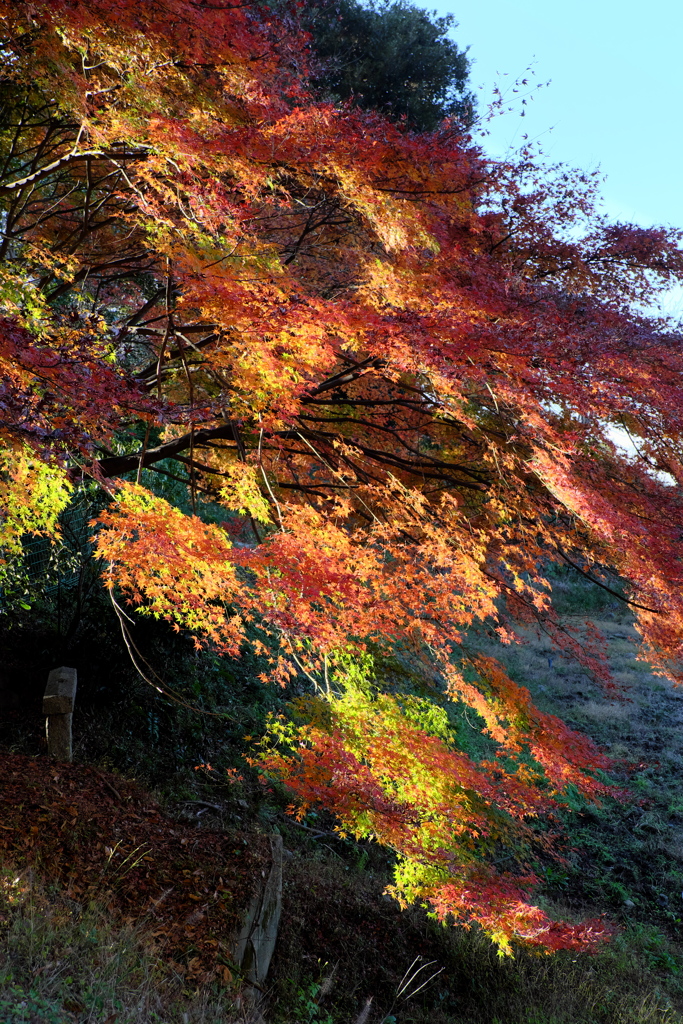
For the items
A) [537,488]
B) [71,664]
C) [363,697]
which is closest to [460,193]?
[537,488]

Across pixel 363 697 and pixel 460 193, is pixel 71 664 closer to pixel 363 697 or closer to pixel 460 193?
pixel 363 697

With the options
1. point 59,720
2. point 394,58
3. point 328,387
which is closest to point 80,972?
point 59,720

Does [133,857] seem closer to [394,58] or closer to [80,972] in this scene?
[80,972]

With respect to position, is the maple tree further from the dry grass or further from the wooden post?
the dry grass

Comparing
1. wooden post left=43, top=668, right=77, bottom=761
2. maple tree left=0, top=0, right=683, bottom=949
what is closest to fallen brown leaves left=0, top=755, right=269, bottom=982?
wooden post left=43, top=668, right=77, bottom=761

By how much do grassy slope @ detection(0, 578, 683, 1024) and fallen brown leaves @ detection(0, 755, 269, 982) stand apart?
8.1 inches

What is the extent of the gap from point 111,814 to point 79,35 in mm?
6340

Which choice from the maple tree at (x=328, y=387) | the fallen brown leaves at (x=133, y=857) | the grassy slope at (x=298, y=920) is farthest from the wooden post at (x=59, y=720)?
the maple tree at (x=328, y=387)

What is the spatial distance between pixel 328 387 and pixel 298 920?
564 cm

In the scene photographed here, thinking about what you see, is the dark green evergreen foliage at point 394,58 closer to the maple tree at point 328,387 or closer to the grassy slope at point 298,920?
the maple tree at point 328,387

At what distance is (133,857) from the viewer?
5.85m

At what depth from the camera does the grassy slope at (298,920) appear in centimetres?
399

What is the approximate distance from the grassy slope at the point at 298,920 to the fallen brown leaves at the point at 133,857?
0.67 feet

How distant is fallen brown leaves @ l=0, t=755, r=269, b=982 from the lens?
500 cm
